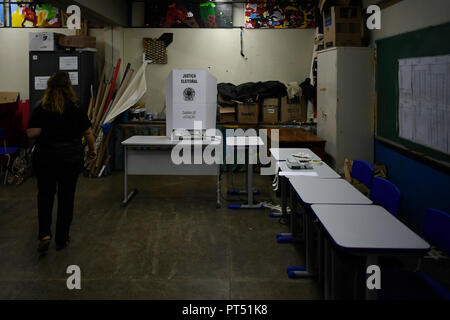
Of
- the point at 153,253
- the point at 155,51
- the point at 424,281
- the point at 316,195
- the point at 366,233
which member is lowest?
the point at 153,253

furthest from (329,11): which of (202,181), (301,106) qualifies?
(202,181)

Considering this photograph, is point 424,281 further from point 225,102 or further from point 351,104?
point 225,102

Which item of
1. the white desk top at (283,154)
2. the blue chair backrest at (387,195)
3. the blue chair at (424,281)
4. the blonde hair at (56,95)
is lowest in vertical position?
the blue chair at (424,281)

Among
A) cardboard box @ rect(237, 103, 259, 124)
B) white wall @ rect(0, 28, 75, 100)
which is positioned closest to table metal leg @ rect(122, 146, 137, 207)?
cardboard box @ rect(237, 103, 259, 124)

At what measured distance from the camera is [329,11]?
553 centimetres

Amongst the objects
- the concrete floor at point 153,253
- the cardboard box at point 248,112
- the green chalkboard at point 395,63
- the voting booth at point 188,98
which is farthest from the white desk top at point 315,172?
the cardboard box at point 248,112

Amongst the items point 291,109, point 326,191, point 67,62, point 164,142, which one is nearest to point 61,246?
point 164,142

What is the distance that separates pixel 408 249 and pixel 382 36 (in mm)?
3687

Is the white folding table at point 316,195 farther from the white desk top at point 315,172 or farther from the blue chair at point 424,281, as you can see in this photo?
the blue chair at point 424,281

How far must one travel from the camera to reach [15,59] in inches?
283

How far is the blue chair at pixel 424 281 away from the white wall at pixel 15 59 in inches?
258

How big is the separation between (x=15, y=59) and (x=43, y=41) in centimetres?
105

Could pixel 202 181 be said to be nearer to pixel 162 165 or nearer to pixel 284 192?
pixel 162 165

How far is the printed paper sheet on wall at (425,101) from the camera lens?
11.8ft
